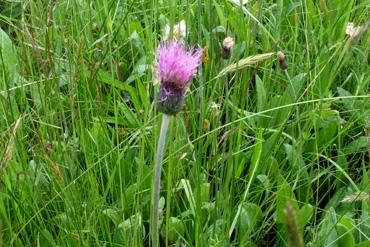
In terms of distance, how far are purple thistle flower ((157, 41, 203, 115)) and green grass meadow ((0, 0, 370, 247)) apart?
101 mm

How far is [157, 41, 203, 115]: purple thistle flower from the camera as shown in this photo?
0.84 meters

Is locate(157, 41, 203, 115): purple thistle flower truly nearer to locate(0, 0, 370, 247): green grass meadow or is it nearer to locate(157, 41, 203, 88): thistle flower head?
locate(157, 41, 203, 88): thistle flower head

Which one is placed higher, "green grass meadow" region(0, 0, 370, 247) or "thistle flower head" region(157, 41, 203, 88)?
"thistle flower head" region(157, 41, 203, 88)

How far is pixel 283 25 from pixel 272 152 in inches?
23.0

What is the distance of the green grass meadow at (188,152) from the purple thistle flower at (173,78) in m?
0.10

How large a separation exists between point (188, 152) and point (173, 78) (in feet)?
1.36

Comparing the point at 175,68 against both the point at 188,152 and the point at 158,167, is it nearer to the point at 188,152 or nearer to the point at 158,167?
the point at 158,167

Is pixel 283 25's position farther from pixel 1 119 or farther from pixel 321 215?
pixel 1 119

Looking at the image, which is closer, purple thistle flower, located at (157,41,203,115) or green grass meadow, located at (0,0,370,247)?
purple thistle flower, located at (157,41,203,115)

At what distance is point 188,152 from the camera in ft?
4.10

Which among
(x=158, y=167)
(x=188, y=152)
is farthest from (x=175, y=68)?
(x=188, y=152)

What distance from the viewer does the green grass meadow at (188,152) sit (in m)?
1.07

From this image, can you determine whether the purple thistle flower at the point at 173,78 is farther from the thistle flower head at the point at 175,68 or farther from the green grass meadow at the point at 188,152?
the green grass meadow at the point at 188,152

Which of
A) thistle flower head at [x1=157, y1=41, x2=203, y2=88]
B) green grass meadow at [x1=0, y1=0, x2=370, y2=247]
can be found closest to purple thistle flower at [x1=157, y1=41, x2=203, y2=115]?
thistle flower head at [x1=157, y1=41, x2=203, y2=88]
